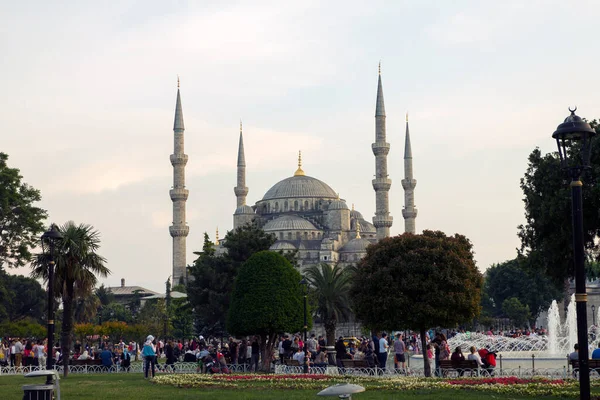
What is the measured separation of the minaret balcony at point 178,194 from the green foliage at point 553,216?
155 feet

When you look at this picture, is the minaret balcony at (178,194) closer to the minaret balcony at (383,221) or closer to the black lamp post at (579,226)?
the minaret balcony at (383,221)

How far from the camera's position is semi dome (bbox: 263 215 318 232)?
8775 centimetres

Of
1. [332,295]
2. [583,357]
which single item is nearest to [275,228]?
[332,295]

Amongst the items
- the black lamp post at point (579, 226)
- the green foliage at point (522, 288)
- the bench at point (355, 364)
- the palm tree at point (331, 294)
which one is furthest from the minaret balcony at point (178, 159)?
the black lamp post at point (579, 226)

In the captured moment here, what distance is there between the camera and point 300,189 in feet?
314

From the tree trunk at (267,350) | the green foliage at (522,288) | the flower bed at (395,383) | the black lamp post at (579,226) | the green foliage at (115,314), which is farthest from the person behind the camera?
the green foliage at (522,288)

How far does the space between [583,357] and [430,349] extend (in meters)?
14.8

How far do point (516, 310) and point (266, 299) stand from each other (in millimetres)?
43388

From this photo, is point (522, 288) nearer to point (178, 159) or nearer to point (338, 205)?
point (338, 205)

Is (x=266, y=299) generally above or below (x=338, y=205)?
below

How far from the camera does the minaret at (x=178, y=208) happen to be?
71.6m

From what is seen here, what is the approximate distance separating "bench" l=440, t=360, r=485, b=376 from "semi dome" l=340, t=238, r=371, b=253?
61997 mm

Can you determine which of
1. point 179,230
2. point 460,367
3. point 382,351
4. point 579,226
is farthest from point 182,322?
point 579,226

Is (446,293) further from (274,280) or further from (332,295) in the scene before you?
(332,295)
